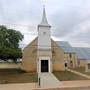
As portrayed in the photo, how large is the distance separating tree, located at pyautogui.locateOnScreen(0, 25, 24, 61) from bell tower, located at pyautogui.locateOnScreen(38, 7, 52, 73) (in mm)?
5375

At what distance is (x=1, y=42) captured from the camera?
13.7 metres

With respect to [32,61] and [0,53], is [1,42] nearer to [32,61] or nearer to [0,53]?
[0,53]

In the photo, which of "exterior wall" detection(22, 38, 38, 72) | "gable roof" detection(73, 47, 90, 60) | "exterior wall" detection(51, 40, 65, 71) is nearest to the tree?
"exterior wall" detection(22, 38, 38, 72)

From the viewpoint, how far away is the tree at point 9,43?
530 inches

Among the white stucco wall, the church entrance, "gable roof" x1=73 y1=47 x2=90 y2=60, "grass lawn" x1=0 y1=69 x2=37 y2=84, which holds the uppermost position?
the white stucco wall

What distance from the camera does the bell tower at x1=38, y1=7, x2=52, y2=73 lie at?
1962 centimetres

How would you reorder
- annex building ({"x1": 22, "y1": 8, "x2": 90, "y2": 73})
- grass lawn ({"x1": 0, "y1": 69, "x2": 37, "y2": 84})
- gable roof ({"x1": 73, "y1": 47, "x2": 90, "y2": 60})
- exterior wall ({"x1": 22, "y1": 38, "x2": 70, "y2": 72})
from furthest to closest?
1. gable roof ({"x1": 73, "y1": 47, "x2": 90, "y2": 60})
2. exterior wall ({"x1": 22, "y1": 38, "x2": 70, "y2": 72})
3. annex building ({"x1": 22, "y1": 8, "x2": 90, "y2": 73})
4. grass lawn ({"x1": 0, "y1": 69, "x2": 37, "y2": 84})

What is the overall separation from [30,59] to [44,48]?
4072 millimetres

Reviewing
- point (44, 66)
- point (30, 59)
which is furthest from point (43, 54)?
point (30, 59)

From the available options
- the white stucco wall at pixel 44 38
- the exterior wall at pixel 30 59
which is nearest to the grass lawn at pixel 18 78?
the exterior wall at pixel 30 59

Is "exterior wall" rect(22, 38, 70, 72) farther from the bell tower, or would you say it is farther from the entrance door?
the entrance door

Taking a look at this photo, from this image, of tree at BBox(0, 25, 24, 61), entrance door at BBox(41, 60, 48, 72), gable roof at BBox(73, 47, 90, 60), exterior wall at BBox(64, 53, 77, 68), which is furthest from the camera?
gable roof at BBox(73, 47, 90, 60)

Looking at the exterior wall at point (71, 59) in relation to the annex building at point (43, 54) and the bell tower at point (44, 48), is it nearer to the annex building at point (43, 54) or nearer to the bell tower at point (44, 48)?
the annex building at point (43, 54)

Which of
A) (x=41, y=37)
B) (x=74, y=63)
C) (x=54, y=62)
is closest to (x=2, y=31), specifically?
(x=41, y=37)
